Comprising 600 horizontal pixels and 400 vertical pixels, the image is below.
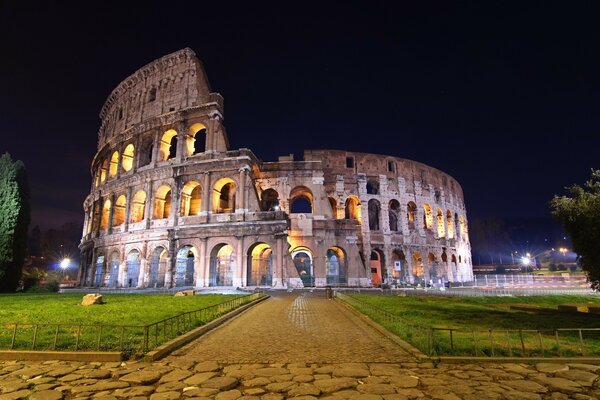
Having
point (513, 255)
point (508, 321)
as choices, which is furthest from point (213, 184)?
point (513, 255)

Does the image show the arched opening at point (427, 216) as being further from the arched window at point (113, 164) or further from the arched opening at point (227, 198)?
the arched window at point (113, 164)

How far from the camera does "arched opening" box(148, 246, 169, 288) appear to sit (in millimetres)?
28984

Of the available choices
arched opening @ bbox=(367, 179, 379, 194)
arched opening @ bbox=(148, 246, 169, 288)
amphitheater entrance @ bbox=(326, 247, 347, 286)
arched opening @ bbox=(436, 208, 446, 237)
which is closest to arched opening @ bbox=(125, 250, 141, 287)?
arched opening @ bbox=(148, 246, 169, 288)

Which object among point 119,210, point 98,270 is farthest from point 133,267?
point 119,210

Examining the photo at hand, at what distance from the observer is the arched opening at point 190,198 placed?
29.5 m

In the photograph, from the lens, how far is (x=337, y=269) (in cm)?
3281

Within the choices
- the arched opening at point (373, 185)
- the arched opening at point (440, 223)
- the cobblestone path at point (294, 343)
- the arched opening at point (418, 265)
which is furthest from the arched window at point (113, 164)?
the arched opening at point (440, 223)

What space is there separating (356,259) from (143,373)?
25.9 m

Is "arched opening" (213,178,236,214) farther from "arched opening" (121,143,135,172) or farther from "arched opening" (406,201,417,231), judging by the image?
"arched opening" (406,201,417,231)

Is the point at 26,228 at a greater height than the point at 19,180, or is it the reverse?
the point at 19,180

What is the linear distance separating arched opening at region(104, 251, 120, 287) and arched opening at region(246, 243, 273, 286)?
40.8ft

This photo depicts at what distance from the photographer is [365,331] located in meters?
8.63

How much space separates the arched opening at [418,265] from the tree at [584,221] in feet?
90.0

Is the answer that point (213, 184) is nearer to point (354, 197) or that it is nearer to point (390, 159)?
point (354, 197)
